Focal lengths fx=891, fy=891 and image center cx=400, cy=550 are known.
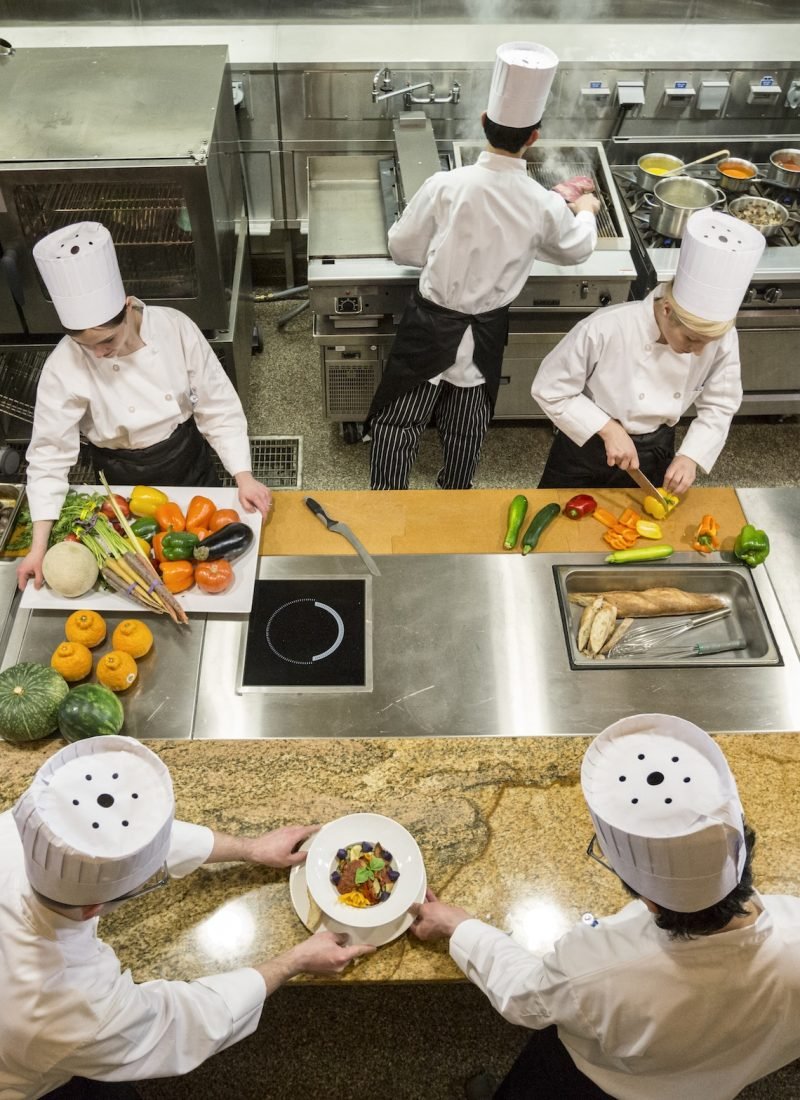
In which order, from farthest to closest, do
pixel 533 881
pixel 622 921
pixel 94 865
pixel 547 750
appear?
pixel 547 750, pixel 533 881, pixel 622 921, pixel 94 865

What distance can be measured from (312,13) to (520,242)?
1.86 m

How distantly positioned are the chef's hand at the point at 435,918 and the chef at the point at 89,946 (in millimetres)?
288

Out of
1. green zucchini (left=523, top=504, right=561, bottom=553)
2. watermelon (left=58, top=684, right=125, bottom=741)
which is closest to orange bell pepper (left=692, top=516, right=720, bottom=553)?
green zucchini (left=523, top=504, right=561, bottom=553)

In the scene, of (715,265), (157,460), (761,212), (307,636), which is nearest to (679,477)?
(715,265)

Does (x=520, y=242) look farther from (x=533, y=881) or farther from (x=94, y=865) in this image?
(x=94, y=865)

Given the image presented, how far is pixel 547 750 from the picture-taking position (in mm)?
1997

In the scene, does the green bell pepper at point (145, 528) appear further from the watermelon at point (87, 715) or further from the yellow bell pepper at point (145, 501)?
the watermelon at point (87, 715)

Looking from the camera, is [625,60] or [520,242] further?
[625,60]

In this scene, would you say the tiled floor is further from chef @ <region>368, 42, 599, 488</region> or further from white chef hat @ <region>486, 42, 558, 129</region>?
white chef hat @ <region>486, 42, 558, 129</region>

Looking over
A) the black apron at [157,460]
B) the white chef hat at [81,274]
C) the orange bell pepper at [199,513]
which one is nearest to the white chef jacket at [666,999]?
the orange bell pepper at [199,513]

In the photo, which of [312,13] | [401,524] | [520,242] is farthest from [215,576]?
[312,13]

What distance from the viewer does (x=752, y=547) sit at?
2334mm

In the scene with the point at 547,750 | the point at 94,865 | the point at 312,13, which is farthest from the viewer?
the point at 312,13

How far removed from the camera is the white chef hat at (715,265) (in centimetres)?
223
